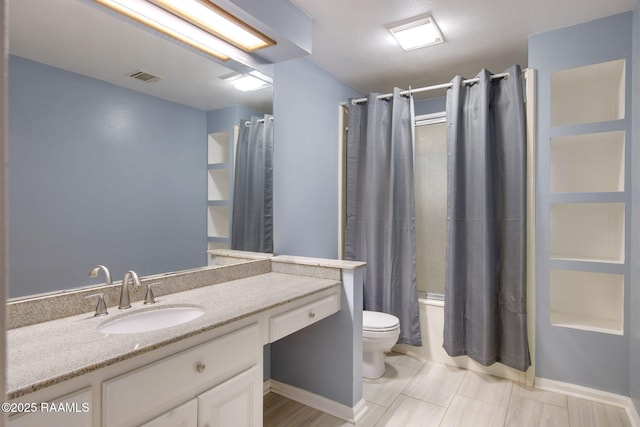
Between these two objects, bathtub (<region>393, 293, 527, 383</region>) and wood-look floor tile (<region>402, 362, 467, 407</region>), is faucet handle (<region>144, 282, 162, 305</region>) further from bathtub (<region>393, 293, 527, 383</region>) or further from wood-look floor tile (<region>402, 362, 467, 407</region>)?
bathtub (<region>393, 293, 527, 383</region>)

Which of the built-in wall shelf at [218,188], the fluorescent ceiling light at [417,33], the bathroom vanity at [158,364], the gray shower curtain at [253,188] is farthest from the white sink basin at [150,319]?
the fluorescent ceiling light at [417,33]

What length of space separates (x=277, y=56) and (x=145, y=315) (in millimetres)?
1690

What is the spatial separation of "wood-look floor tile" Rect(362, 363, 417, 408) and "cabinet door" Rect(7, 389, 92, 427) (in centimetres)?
177

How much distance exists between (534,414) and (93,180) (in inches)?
107

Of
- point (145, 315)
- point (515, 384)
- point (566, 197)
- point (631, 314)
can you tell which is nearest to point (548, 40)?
point (566, 197)

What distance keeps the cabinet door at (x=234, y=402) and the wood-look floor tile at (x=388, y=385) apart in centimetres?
106

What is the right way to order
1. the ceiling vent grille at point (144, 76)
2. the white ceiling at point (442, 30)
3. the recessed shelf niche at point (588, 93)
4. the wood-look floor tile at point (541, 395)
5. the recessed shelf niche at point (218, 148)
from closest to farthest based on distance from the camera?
1. the ceiling vent grille at point (144, 76)
2. the recessed shelf niche at point (218, 148)
3. the white ceiling at point (442, 30)
4. the wood-look floor tile at point (541, 395)
5. the recessed shelf niche at point (588, 93)

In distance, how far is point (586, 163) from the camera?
256 centimetres

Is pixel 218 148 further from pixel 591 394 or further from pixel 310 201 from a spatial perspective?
pixel 591 394

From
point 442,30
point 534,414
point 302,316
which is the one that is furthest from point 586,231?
point 302,316

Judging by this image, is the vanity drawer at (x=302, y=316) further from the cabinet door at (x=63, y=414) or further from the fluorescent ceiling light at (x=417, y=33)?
the fluorescent ceiling light at (x=417, y=33)

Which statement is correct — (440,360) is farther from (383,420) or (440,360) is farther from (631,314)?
(631,314)

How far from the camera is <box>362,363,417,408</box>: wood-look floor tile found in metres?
2.26

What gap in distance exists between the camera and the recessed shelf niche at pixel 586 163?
93.3 inches
